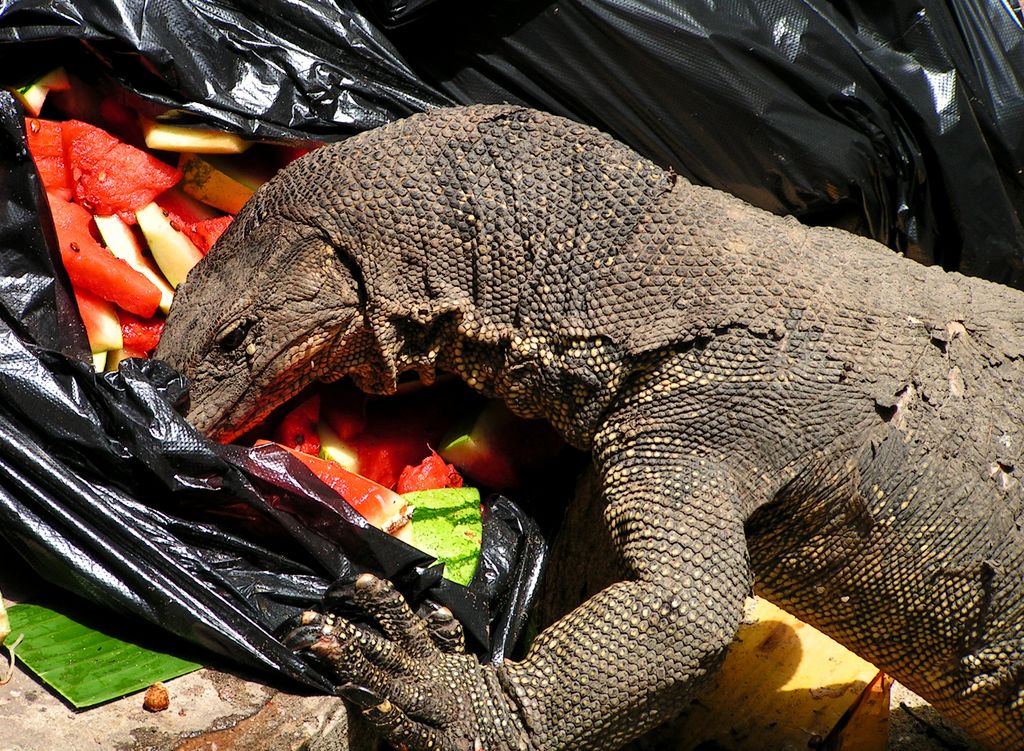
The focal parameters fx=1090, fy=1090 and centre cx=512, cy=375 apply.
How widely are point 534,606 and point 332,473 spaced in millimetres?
755

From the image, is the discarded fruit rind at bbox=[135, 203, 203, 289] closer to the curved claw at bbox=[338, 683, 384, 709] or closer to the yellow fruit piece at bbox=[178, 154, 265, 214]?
the yellow fruit piece at bbox=[178, 154, 265, 214]

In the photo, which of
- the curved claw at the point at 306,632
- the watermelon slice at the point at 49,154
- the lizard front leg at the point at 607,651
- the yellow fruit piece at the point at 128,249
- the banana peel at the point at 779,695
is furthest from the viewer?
the banana peel at the point at 779,695


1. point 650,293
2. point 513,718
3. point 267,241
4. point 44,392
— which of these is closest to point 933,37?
point 650,293

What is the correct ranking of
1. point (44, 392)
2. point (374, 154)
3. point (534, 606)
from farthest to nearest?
1. point (534, 606)
2. point (374, 154)
3. point (44, 392)

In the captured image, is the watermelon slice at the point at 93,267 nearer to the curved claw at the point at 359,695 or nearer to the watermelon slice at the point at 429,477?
the watermelon slice at the point at 429,477

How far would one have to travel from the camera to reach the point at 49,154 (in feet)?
11.2

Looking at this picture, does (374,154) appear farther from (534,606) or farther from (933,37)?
(933,37)

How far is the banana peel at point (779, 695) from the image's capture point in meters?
4.09

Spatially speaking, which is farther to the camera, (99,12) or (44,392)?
(99,12)

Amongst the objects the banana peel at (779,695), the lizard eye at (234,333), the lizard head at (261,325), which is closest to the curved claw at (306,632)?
the lizard head at (261,325)

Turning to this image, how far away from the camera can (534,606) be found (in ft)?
11.2

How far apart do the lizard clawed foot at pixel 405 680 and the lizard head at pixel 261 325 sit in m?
0.70

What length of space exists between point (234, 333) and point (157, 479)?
51cm

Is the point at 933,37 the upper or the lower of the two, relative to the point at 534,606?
upper
